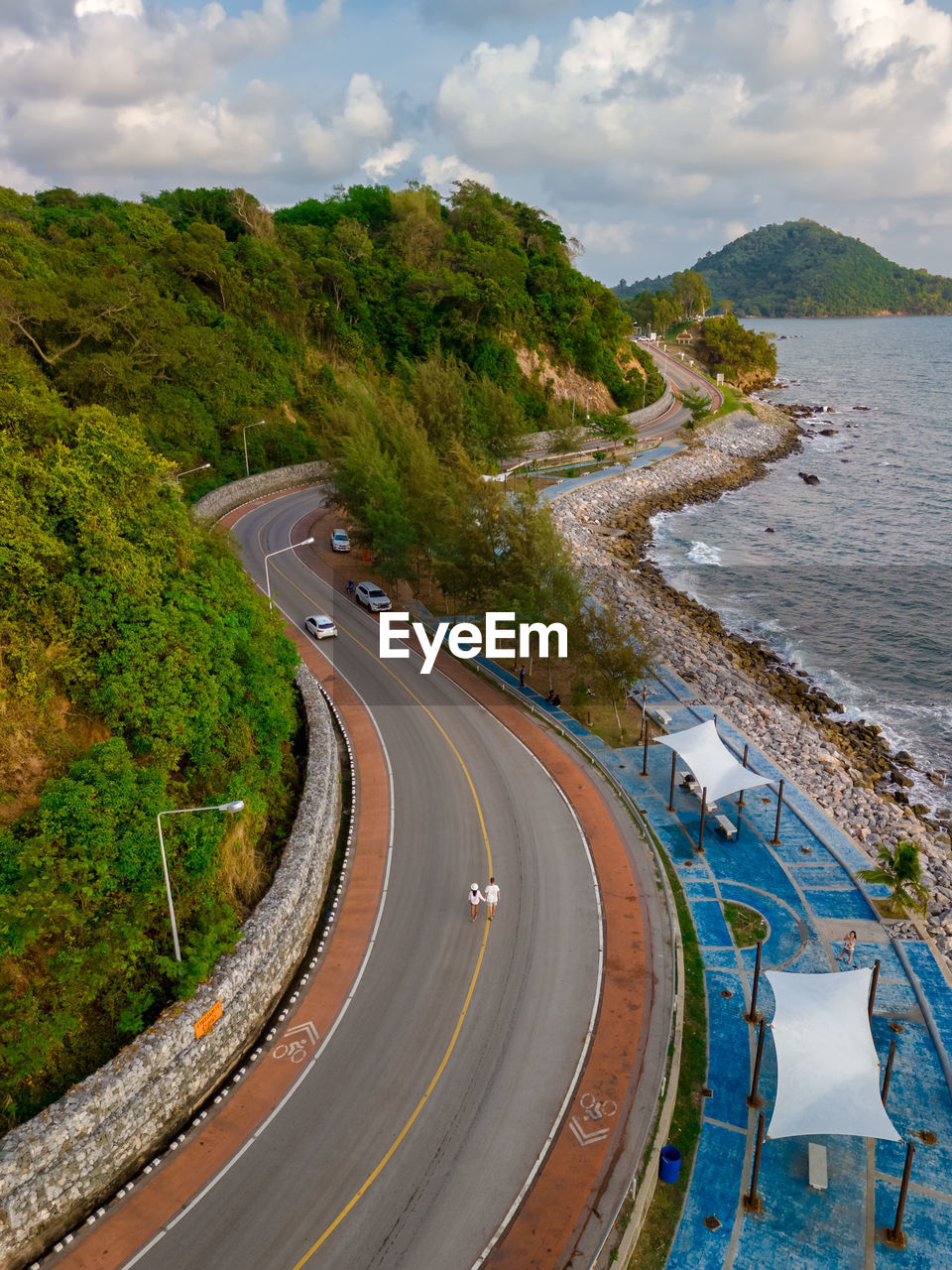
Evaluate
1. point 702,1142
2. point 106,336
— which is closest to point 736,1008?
point 702,1142

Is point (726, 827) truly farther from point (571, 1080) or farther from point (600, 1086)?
point (571, 1080)

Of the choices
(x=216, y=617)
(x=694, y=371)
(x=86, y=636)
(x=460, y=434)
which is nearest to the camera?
(x=86, y=636)

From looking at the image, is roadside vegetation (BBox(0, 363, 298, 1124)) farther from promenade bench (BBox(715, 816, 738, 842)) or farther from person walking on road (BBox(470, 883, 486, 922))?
promenade bench (BBox(715, 816, 738, 842))

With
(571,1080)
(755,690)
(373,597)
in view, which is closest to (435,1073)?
(571,1080)

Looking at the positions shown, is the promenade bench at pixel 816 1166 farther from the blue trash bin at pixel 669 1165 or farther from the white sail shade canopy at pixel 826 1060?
the blue trash bin at pixel 669 1165

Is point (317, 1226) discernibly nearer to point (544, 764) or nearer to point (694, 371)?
point (544, 764)

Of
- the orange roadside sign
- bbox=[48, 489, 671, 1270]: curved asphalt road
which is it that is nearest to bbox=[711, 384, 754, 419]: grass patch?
bbox=[48, 489, 671, 1270]: curved asphalt road

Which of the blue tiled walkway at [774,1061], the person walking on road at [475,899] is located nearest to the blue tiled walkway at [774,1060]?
the blue tiled walkway at [774,1061]
